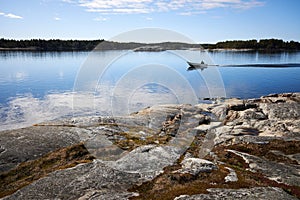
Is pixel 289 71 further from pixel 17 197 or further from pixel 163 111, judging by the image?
pixel 17 197

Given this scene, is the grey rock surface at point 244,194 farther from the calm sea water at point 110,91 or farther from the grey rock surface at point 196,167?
the calm sea water at point 110,91

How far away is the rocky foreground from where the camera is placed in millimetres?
20766

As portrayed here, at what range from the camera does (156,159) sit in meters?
27.7

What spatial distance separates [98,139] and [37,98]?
1880 inches

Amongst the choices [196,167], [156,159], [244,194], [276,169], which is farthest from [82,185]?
[276,169]

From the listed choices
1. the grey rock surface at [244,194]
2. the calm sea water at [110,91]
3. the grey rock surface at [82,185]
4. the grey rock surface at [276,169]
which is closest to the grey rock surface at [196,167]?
the grey rock surface at [244,194]

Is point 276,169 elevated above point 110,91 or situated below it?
below

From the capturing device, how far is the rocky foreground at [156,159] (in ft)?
68.1

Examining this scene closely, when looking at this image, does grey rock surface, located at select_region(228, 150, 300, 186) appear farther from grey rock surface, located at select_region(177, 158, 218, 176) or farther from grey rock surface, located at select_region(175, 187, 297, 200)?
grey rock surface, located at select_region(177, 158, 218, 176)

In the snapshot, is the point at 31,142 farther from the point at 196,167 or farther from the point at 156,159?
the point at 196,167

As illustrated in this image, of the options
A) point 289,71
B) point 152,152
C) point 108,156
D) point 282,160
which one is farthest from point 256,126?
point 289,71

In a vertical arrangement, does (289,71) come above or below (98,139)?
above

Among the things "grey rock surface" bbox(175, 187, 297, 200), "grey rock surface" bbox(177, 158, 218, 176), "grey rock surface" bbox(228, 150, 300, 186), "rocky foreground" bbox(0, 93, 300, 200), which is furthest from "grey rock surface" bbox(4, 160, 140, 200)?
"grey rock surface" bbox(228, 150, 300, 186)

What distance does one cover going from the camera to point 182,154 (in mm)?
31047
